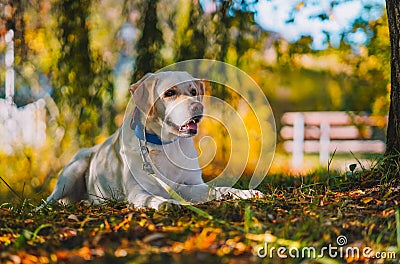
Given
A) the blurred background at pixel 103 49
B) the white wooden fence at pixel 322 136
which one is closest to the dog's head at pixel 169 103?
the blurred background at pixel 103 49

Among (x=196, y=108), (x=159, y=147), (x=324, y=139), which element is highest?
(x=196, y=108)

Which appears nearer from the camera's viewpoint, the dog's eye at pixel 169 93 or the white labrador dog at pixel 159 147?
the white labrador dog at pixel 159 147

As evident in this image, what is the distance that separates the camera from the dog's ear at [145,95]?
10.5ft

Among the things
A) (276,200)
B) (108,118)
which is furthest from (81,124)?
(276,200)

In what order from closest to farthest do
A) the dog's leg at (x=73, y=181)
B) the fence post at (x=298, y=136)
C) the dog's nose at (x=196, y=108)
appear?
the dog's nose at (x=196, y=108)
the dog's leg at (x=73, y=181)
the fence post at (x=298, y=136)

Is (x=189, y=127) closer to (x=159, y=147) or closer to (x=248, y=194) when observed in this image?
(x=159, y=147)

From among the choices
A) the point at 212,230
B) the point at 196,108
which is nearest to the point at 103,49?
the point at 196,108

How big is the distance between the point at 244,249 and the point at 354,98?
6046 millimetres

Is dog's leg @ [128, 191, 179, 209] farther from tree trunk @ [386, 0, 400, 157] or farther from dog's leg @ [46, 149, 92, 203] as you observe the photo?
tree trunk @ [386, 0, 400, 157]

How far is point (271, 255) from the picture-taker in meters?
1.69

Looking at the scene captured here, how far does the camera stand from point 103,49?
17.3ft

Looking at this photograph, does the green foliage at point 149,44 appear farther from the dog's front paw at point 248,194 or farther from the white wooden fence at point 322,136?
the white wooden fence at point 322,136

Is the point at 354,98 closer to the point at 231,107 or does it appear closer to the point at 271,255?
the point at 231,107

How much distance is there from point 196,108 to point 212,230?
1272 mm
